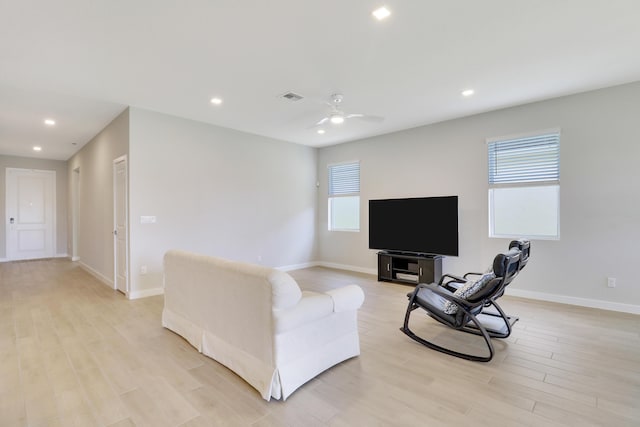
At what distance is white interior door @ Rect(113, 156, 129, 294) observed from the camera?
4.69 m

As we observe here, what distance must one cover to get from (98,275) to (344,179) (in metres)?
5.22

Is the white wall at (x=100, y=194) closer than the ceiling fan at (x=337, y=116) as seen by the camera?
No

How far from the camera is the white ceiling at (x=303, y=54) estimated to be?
96.2 inches

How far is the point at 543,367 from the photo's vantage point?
2568 mm

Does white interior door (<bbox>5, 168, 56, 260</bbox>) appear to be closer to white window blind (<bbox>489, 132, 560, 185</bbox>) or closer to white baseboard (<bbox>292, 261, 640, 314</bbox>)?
white window blind (<bbox>489, 132, 560, 185</bbox>)

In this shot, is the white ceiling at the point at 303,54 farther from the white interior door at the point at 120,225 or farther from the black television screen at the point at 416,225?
the black television screen at the point at 416,225

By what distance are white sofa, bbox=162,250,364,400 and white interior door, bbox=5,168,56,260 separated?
8399 mm

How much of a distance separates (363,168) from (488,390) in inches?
193

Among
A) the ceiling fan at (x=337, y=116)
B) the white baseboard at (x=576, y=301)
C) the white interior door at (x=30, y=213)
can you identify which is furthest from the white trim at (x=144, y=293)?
the white interior door at (x=30, y=213)

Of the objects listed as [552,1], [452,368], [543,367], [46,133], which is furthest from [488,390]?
[46,133]

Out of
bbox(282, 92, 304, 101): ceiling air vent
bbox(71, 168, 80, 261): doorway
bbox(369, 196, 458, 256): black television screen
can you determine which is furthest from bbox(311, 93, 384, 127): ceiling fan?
bbox(71, 168, 80, 261): doorway

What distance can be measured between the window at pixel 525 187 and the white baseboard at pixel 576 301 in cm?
81

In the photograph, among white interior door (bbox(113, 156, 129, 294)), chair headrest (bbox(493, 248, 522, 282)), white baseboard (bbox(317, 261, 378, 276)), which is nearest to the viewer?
chair headrest (bbox(493, 248, 522, 282))

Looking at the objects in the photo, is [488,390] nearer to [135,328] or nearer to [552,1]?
[552,1]
